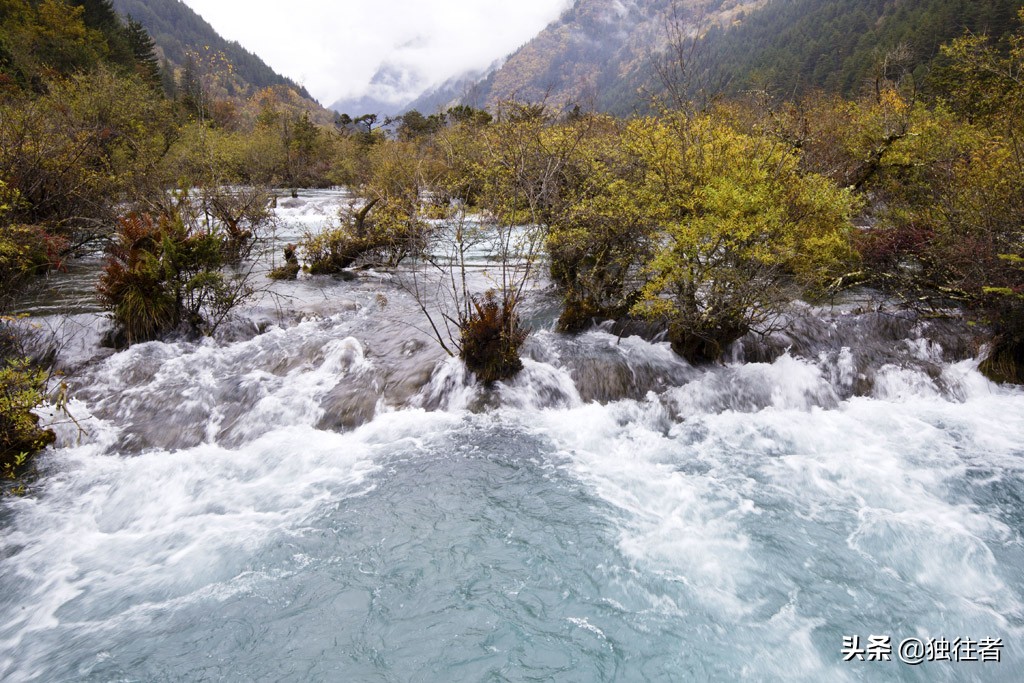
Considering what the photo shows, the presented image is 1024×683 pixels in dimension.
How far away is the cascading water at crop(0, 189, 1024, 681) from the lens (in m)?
5.32

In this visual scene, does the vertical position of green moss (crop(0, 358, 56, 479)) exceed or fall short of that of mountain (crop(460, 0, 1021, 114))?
it falls short

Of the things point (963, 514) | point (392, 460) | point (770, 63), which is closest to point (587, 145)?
point (392, 460)

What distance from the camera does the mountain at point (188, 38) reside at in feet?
474

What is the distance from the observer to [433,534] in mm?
6973

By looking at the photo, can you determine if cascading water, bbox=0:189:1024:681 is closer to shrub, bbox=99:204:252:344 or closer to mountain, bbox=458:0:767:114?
shrub, bbox=99:204:252:344

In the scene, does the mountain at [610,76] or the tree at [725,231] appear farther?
the mountain at [610,76]

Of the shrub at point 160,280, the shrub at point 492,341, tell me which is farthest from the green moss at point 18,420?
the shrub at point 492,341

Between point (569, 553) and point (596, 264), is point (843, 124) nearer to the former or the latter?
point (596, 264)

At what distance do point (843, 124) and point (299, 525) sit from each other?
100ft

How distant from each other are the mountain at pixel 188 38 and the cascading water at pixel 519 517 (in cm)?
16043

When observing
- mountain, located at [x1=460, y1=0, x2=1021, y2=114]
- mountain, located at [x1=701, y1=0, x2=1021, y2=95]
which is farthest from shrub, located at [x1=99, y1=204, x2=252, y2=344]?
mountain, located at [x1=701, y1=0, x2=1021, y2=95]

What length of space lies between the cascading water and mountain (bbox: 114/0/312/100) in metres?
160

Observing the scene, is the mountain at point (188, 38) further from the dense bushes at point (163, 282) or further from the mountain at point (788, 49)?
the dense bushes at point (163, 282)

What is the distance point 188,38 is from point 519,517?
210 metres
